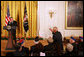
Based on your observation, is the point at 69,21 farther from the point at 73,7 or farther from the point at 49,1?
the point at 49,1

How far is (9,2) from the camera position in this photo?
8352 mm

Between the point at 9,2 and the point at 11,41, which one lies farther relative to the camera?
the point at 9,2

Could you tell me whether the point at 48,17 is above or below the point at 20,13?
Result: below

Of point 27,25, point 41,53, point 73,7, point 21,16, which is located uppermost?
point 73,7

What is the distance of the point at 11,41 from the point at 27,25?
4.20 meters

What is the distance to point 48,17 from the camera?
847 cm

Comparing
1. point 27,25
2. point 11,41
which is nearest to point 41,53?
point 11,41

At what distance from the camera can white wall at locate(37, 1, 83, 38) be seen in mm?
8422

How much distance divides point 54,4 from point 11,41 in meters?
5.22

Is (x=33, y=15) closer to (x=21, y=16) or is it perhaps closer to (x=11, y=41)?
(x=21, y=16)

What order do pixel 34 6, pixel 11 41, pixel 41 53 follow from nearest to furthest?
1. pixel 41 53
2. pixel 11 41
3. pixel 34 6

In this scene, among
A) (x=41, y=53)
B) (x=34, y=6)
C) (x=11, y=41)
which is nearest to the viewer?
(x=41, y=53)

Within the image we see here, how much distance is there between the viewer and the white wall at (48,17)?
8.42 meters

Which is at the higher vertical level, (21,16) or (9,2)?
(9,2)
